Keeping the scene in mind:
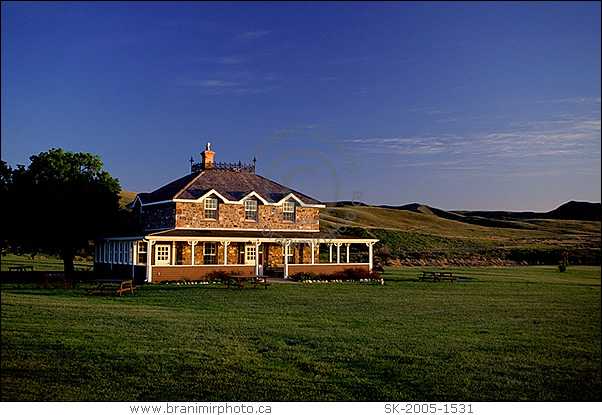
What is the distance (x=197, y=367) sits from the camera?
10992mm

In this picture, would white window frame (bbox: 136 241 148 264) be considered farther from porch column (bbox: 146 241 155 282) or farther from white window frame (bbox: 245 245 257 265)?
white window frame (bbox: 245 245 257 265)

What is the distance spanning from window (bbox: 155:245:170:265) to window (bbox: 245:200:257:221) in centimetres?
592

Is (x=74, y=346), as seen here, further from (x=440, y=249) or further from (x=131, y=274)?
(x=440, y=249)

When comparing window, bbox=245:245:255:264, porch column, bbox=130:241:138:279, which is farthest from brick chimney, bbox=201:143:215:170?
porch column, bbox=130:241:138:279

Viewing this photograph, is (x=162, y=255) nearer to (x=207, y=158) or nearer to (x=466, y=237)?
(x=207, y=158)

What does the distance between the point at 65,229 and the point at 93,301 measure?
14.5 m

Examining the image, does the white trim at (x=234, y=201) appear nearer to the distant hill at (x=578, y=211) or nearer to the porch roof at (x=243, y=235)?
the porch roof at (x=243, y=235)

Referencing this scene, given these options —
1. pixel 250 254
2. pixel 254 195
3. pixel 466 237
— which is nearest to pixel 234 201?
pixel 254 195

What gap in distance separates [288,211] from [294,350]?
90.1ft

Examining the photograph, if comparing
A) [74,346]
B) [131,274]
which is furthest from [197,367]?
[131,274]

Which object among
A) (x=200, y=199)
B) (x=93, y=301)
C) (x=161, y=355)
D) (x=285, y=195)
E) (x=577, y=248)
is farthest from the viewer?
(x=577, y=248)

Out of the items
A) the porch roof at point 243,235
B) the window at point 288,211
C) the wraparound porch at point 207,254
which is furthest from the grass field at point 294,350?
the window at point 288,211

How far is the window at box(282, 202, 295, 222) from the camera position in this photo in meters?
39.7

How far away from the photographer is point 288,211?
1575 inches
